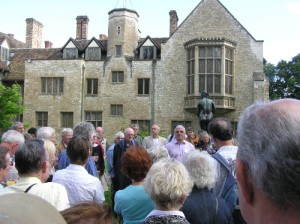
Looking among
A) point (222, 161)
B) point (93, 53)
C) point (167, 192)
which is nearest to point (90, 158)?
point (222, 161)

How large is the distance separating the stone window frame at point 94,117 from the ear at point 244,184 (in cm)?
2676

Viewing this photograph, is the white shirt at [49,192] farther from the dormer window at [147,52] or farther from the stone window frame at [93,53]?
the stone window frame at [93,53]

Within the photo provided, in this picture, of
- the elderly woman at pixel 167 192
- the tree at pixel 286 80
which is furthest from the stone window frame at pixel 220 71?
the elderly woman at pixel 167 192

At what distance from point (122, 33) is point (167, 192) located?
86.6ft

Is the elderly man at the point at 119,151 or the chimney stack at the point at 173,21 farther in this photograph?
the chimney stack at the point at 173,21

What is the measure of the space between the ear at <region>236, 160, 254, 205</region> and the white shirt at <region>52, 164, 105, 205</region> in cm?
Answer: 286

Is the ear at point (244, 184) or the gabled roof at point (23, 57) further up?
the gabled roof at point (23, 57)

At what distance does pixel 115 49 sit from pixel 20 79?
7.97 m

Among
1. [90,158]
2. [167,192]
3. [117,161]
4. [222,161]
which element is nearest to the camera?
[167,192]

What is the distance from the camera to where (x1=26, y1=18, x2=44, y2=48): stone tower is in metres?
34.7

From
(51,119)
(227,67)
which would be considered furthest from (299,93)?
(51,119)

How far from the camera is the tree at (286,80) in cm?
4234

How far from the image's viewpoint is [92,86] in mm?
28203

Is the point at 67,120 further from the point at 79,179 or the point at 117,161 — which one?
the point at 79,179
